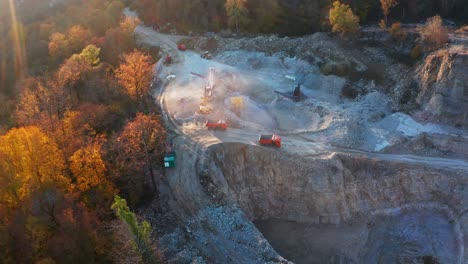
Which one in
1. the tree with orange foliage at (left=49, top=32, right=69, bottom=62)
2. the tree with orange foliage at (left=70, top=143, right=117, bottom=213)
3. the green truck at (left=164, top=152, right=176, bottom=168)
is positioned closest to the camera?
the tree with orange foliage at (left=70, top=143, right=117, bottom=213)

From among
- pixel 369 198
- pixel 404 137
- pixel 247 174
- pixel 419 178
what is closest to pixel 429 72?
pixel 404 137

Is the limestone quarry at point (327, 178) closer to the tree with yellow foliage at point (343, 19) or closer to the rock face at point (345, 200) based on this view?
the rock face at point (345, 200)

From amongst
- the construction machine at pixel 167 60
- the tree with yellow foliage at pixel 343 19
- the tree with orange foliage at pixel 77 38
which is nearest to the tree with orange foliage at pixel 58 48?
the tree with orange foliage at pixel 77 38

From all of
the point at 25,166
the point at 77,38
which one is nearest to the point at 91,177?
the point at 25,166

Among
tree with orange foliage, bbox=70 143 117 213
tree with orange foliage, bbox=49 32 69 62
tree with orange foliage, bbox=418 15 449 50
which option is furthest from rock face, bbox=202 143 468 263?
tree with orange foliage, bbox=49 32 69 62

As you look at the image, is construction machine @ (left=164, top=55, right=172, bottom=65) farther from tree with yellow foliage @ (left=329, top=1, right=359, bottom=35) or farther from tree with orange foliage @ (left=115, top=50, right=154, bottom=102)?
tree with yellow foliage @ (left=329, top=1, right=359, bottom=35)

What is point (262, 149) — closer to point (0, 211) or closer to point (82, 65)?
point (0, 211)

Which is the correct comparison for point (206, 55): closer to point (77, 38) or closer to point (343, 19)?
point (343, 19)
